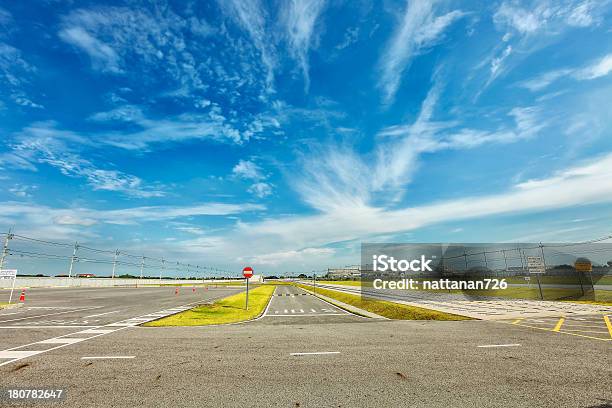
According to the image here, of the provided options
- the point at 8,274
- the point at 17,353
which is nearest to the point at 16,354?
the point at 17,353

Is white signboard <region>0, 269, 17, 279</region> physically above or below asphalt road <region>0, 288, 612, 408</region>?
above

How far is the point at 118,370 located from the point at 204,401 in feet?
12.9

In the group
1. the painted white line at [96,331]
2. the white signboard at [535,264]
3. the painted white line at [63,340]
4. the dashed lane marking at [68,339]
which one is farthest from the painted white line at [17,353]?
the white signboard at [535,264]

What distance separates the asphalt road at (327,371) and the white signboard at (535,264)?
68.9ft

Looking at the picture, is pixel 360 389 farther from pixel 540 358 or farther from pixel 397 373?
pixel 540 358

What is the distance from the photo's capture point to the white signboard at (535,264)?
31.7m

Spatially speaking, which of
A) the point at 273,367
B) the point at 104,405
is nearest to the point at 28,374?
the point at 104,405

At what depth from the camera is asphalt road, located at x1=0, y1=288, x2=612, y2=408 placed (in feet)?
22.6

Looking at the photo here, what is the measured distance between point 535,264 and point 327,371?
32.8 meters

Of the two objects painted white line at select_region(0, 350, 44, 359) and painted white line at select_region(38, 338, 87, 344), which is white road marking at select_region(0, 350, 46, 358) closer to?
painted white line at select_region(0, 350, 44, 359)

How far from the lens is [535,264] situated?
32.0m

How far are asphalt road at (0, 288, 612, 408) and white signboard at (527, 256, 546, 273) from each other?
21.0 meters

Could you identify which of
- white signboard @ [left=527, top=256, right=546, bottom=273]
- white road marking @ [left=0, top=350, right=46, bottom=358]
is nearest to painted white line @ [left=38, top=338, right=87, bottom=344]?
white road marking @ [left=0, top=350, right=46, bottom=358]

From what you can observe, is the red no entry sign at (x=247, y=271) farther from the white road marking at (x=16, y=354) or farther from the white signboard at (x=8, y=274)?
the white signboard at (x=8, y=274)
